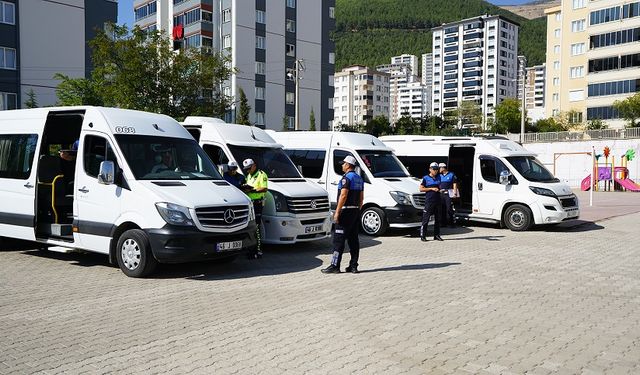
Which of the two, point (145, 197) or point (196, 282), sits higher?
point (145, 197)

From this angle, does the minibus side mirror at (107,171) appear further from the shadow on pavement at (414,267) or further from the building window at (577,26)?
the building window at (577,26)

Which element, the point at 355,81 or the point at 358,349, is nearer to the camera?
the point at 358,349

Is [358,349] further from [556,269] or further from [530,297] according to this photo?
[556,269]

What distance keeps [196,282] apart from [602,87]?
71.7m

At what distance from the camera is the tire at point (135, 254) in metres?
8.20

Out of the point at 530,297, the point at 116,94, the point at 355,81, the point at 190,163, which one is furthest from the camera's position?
the point at 355,81

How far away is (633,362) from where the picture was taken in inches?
202

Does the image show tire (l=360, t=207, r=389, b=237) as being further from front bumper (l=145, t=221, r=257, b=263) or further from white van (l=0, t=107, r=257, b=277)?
front bumper (l=145, t=221, r=257, b=263)

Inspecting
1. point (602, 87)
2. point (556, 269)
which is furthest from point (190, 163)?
point (602, 87)

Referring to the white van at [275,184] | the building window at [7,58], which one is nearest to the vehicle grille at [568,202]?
the white van at [275,184]

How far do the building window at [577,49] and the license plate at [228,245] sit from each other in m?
80.0

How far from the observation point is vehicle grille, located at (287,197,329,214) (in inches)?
422

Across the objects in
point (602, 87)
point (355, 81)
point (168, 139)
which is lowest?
point (168, 139)

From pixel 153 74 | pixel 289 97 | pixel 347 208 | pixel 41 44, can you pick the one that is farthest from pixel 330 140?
pixel 289 97
